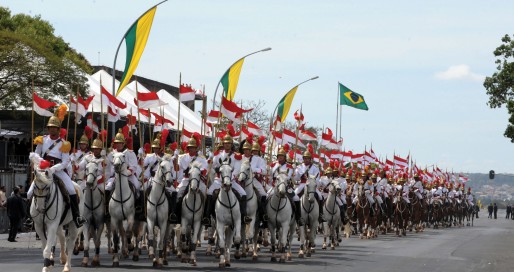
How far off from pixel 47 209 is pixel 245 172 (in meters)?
5.44

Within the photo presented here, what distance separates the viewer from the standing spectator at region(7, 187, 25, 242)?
34.6 meters

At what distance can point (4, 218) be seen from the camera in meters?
39.8

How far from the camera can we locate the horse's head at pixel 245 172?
923 inches

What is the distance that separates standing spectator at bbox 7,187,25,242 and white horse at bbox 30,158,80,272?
1497cm

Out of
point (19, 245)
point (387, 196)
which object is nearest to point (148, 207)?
point (19, 245)

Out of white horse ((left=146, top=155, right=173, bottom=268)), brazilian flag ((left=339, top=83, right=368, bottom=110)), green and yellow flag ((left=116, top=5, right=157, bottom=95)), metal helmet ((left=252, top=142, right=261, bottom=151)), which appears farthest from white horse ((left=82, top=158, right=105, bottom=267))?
brazilian flag ((left=339, top=83, right=368, bottom=110))

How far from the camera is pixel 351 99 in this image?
60812mm

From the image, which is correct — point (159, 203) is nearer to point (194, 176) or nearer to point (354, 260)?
point (194, 176)

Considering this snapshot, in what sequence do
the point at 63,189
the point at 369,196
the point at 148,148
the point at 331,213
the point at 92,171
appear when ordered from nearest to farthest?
the point at 63,189, the point at 92,171, the point at 148,148, the point at 331,213, the point at 369,196

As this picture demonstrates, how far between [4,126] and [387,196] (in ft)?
53.7

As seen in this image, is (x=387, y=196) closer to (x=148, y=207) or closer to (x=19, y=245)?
(x=19, y=245)

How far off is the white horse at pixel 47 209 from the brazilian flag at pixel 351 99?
41.4m

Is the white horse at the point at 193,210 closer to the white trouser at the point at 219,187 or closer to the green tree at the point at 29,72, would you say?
the white trouser at the point at 219,187

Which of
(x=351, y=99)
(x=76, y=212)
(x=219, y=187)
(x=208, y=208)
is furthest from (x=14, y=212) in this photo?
(x=351, y=99)
